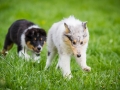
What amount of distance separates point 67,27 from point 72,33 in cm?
19

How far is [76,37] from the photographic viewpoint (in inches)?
207

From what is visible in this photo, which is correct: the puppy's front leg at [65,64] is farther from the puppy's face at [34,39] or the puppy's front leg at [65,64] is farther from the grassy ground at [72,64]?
the puppy's face at [34,39]

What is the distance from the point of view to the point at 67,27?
17.9ft

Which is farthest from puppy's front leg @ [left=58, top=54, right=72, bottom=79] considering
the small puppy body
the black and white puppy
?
the black and white puppy

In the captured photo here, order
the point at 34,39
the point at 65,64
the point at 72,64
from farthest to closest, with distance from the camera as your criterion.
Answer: the point at 34,39
the point at 72,64
the point at 65,64

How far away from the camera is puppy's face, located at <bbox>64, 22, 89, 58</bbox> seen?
523 cm

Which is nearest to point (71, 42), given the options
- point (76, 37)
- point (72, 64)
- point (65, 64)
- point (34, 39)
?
point (76, 37)

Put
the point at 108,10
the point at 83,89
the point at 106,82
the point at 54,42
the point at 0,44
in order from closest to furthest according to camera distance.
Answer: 1. the point at 83,89
2. the point at 106,82
3. the point at 54,42
4. the point at 0,44
5. the point at 108,10

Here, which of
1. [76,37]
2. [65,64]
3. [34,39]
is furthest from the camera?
[34,39]

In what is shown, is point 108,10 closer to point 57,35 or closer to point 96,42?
point 96,42

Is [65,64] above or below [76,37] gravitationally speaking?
below

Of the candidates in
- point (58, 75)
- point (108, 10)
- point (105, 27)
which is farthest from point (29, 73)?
point (108, 10)

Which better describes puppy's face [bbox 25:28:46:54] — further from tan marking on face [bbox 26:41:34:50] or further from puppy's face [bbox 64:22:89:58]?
puppy's face [bbox 64:22:89:58]

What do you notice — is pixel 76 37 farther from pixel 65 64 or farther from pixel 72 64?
pixel 72 64
